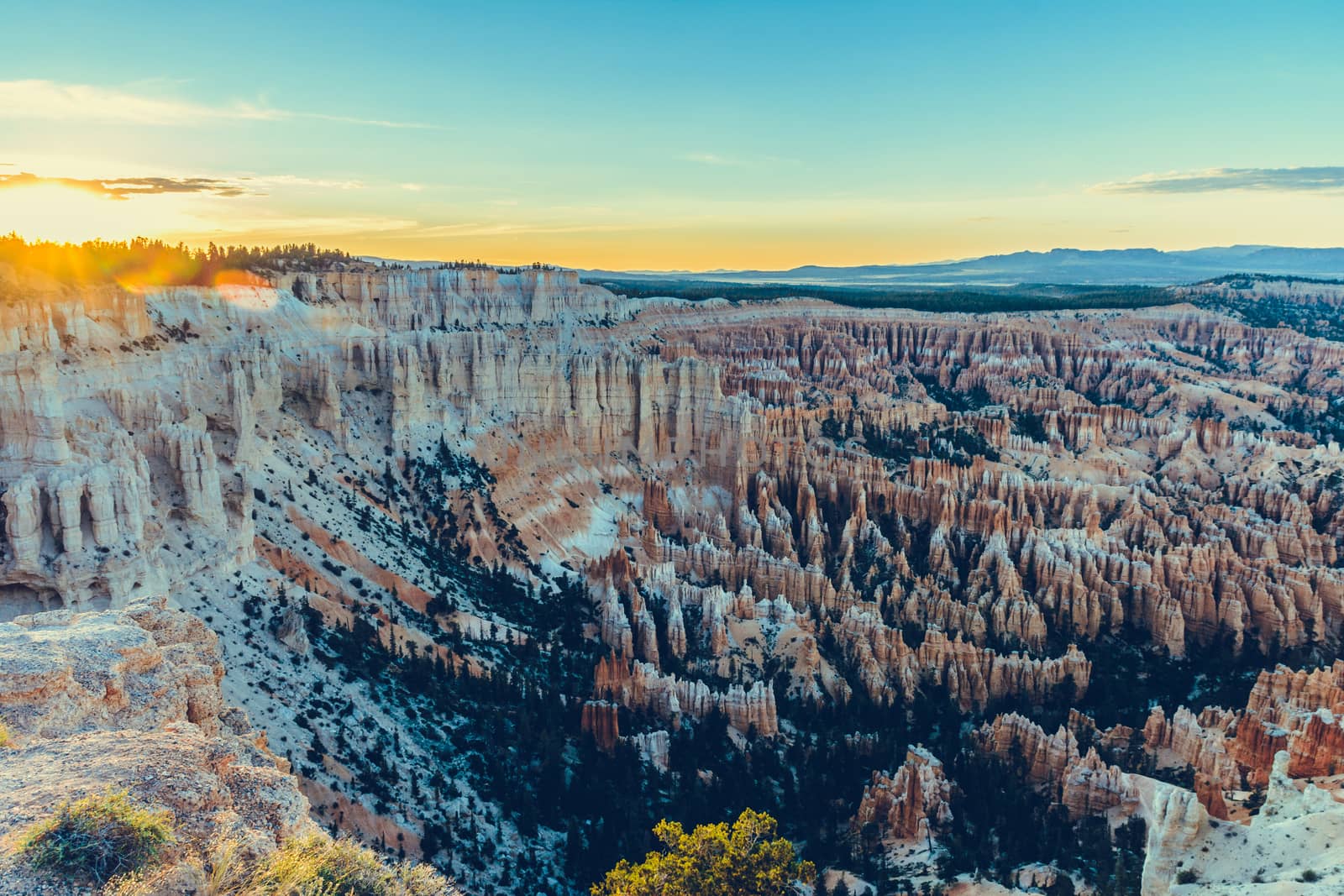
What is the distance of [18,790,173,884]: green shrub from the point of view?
10508 mm

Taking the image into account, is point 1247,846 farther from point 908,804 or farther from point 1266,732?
point 908,804

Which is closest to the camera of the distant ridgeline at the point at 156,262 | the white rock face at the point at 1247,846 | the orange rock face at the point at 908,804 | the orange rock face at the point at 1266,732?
the white rock face at the point at 1247,846

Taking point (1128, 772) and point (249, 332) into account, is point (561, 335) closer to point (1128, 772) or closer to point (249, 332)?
point (249, 332)

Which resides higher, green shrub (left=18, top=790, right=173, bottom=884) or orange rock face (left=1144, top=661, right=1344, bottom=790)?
green shrub (left=18, top=790, right=173, bottom=884)

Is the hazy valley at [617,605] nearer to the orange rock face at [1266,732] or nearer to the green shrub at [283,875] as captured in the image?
the orange rock face at [1266,732]

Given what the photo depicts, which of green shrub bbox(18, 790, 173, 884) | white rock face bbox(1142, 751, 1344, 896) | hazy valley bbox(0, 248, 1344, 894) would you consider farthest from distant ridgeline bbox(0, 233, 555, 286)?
white rock face bbox(1142, 751, 1344, 896)

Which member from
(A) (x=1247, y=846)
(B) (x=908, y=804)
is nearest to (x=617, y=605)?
(B) (x=908, y=804)

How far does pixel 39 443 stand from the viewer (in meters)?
27.5

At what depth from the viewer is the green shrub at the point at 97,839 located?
10.5m

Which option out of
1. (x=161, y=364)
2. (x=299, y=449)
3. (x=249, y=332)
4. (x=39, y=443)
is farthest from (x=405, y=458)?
(x=39, y=443)

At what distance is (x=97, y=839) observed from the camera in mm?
10781

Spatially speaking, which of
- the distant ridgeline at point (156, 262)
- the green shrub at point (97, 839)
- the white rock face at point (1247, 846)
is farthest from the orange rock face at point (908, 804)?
the distant ridgeline at point (156, 262)

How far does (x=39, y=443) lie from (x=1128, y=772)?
1265 inches

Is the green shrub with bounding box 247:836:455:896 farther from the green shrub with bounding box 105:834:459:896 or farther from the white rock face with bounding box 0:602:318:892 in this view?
the white rock face with bounding box 0:602:318:892
